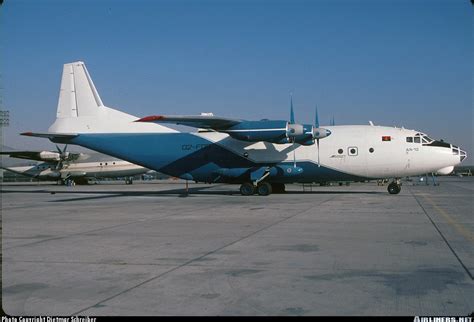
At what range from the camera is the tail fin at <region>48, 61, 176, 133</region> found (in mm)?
30922

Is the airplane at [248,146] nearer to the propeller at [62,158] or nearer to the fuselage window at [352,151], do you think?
the fuselage window at [352,151]

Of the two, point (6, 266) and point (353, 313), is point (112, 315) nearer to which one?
point (353, 313)

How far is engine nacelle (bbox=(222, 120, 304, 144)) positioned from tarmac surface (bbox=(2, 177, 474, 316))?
1172cm

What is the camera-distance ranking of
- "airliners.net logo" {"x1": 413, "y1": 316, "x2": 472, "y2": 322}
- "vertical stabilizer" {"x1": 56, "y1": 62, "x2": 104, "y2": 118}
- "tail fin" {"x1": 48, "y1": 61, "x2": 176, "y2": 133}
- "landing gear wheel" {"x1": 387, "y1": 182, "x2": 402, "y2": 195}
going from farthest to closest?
"vertical stabilizer" {"x1": 56, "y1": 62, "x2": 104, "y2": 118}, "tail fin" {"x1": 48, "y1": 61, "x2": 176, "y2": 133}, "landing gear wheel" {"x1": 387, "y1": 182, "x2": 402, "y2": 195}, "airliners.net logo" {"x1": 413, "y1": 316, "x2": 472, "y2": 322}

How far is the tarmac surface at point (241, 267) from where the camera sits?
596cm

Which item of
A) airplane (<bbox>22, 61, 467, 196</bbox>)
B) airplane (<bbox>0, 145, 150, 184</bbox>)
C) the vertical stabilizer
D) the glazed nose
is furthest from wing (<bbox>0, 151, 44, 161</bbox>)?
the glazed nose

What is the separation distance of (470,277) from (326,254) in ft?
9.26

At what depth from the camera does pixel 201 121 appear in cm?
2645

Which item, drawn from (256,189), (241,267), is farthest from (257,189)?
(241,267)

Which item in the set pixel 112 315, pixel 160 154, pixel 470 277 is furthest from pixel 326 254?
pixel 160 154

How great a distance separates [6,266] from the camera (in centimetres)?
845

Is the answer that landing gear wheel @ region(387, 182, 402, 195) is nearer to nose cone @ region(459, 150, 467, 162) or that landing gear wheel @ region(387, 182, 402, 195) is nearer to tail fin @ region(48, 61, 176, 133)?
nose cone @ region(459, 150, 467, 162)

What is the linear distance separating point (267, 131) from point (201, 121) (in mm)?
Answer: 3901

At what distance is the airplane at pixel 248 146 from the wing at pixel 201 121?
58mm
